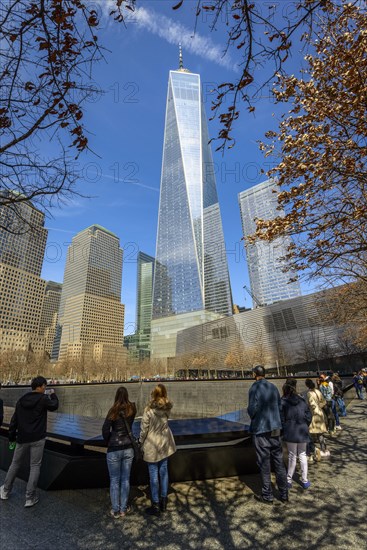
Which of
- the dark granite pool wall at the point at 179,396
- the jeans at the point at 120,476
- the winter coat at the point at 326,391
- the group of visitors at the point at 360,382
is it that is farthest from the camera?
the dark granite pool wall at the point at 179,396

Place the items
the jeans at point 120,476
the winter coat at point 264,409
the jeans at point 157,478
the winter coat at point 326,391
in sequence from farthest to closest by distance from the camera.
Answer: the winter coat at point 326,391 < the winter coat at point 264,409 < the jeans at point 157,478 < the jeans at point 120,476

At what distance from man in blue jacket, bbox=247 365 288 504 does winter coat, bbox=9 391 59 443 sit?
133 inches

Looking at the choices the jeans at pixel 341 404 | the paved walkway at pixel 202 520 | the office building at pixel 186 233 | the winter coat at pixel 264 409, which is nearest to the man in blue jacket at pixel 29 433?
the paved walkway at pixel 202 520

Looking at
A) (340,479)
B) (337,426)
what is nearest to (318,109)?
(340,479)

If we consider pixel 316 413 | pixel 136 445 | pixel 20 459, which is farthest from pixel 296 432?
pixel 20 459

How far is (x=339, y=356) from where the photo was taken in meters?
64.8

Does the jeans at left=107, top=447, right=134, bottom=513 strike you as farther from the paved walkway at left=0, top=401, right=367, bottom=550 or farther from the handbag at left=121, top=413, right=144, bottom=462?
the paved walkway at left=0, top=401, right=367, bottom=550

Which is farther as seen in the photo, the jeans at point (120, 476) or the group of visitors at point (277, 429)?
the group of visitors at point (277, 429)

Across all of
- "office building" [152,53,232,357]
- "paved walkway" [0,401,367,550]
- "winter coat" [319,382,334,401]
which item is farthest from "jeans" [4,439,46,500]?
"office building" [152,53,232,357]

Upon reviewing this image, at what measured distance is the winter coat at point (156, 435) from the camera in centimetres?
411

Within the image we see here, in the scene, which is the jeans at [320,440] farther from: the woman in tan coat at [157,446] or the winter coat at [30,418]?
the winter coat at [30,418]

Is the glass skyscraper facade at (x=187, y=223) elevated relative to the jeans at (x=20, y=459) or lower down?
elevated

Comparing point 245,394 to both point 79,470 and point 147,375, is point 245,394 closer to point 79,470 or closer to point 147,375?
point 79,470

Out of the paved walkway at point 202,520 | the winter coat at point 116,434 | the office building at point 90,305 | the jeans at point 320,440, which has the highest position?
the office building at point 90,305
